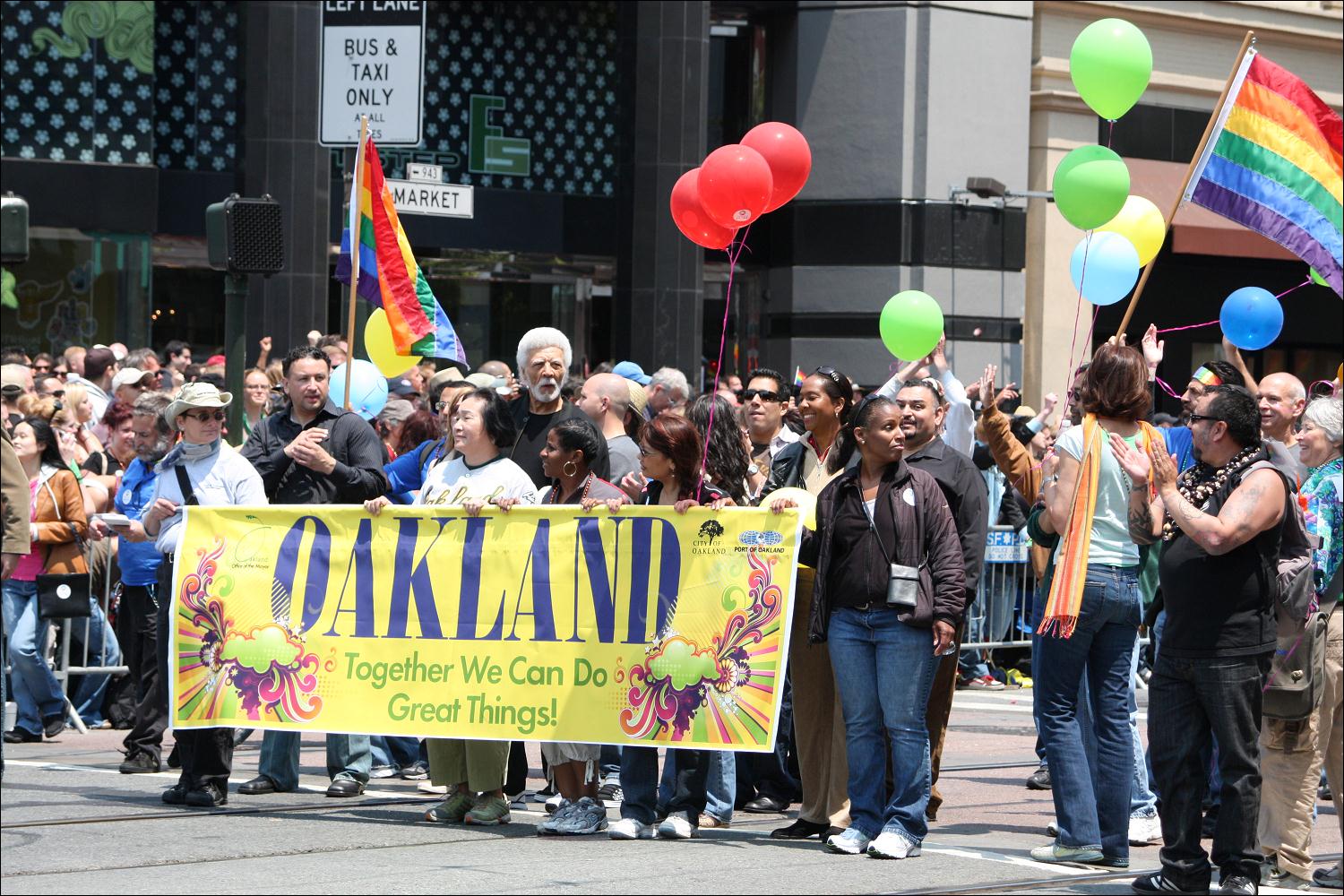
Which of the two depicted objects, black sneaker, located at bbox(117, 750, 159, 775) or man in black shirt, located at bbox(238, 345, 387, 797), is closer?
man in black shirt, located at bbox(238, 345, 387, 797)

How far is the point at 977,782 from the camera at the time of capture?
11266 mm

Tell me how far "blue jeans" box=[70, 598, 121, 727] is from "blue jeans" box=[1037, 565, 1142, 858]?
7005mm

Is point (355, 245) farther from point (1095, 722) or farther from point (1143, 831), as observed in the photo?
point (1143, 831)

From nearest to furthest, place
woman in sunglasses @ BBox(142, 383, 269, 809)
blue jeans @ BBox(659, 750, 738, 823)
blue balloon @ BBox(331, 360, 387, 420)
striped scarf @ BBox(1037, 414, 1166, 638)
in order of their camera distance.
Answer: striped scarf @ BBox(1037, 414, 1166, 638), blue jeans @ BBox(659, 750, 738, 823), woman in sunglasses @ BBox(142, 383, 269, 809), blue balloon @ BBox(331, 360, 387, 420)

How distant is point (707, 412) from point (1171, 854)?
3134mm

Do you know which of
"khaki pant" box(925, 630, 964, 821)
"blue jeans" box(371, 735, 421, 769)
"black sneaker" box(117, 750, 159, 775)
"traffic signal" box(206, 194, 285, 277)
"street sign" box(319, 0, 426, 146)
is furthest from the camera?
"street sign" box(319, 0, 426, 146)

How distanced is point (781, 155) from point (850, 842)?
358 cm

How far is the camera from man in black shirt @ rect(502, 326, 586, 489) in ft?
33.4

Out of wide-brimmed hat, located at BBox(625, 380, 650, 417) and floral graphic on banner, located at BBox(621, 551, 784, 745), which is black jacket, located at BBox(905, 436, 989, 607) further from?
wide-brimmed hat, located at BBox(625, 380, 650, 417)

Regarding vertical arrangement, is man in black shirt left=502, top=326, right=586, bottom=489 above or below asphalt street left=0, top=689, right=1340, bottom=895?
above

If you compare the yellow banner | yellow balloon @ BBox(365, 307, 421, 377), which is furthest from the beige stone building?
the yellow banner

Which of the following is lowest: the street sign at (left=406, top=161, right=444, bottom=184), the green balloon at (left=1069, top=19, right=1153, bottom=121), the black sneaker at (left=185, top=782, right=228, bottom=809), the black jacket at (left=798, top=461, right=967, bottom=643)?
the black sneaker at (left=185, top=782, right=228, bottom=809)

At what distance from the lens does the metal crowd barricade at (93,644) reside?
1304cm

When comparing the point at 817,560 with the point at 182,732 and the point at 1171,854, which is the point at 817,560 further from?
the point at 182,732
